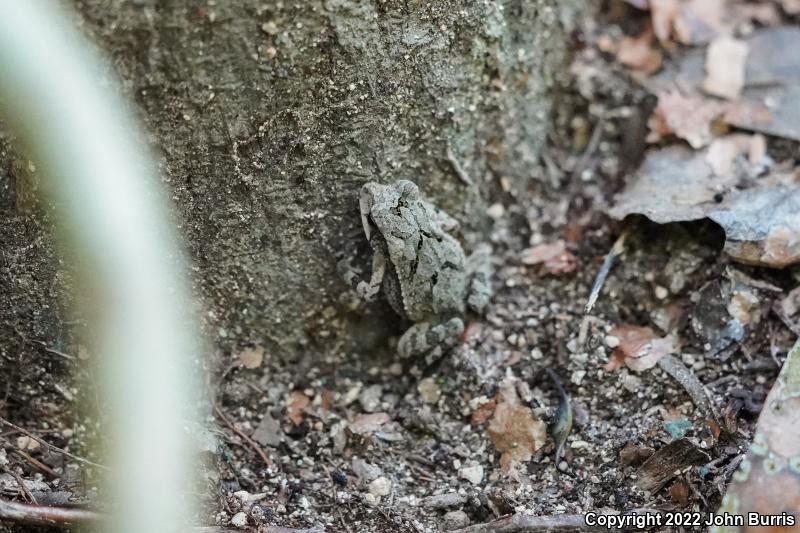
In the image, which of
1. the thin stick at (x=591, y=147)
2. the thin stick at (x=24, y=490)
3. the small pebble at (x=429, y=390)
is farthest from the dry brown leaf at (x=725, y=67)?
the thin stick at (x=24, y=490)

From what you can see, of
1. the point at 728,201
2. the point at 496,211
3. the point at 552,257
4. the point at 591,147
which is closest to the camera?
the point at 728,201

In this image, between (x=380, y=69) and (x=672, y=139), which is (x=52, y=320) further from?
(x=672, y=139)

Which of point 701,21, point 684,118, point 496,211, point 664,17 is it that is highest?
point 664,17

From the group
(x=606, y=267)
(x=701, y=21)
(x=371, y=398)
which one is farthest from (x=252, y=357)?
(x=701, y=21)

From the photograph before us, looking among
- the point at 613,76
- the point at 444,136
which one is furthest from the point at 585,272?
the point at 613,76

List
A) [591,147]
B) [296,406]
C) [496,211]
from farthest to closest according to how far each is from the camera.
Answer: [591,147]
[496,211]
[296,406]

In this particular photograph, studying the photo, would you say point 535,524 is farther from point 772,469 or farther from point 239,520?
point 239,520

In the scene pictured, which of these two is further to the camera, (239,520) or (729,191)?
(729,191)

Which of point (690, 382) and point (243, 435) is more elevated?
point (243, 435)
